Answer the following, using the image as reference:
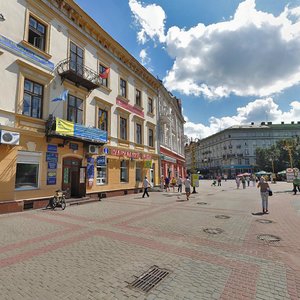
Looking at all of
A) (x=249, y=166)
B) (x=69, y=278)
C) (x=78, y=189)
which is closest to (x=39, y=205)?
(x=78, y=189)

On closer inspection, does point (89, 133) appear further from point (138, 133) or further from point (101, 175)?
point (138, 133)

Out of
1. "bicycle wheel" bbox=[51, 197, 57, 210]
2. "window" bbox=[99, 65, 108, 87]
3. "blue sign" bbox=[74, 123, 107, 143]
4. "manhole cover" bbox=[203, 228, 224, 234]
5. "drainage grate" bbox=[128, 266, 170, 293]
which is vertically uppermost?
"window" bbox=[99, 65, 108, 87]

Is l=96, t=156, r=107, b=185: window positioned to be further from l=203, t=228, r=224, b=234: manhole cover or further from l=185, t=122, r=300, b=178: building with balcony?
l=185, t=122, r=300, b=178: building with balcony

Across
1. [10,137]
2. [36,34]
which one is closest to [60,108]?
[10,137]

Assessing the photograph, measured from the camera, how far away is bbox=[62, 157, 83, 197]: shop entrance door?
1469 centimetres

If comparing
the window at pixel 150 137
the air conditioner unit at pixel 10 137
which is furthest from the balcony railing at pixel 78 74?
the window at pixel 150 137

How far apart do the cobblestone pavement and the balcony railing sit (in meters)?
9.51

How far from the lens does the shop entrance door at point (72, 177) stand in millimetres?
14694

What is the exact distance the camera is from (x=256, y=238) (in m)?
6.79

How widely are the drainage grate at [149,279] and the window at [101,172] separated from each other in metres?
13.1

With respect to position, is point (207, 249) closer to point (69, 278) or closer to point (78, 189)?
point (69, 278)

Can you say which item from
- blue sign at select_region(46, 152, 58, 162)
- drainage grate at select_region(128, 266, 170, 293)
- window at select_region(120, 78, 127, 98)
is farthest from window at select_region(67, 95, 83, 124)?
drainage grate at select_region(128, 266, 170, 293)

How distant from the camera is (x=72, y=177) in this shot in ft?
50.4

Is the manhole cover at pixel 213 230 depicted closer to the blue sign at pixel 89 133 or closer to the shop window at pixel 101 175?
the blue sign at pixel 89 133
